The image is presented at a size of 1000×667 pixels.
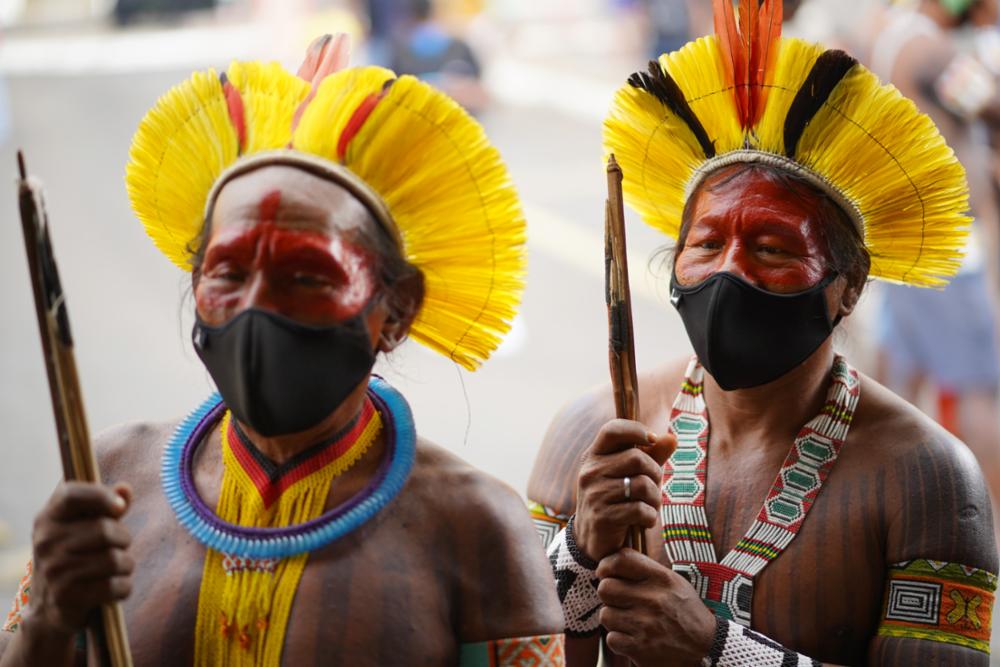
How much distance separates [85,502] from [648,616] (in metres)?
1.04

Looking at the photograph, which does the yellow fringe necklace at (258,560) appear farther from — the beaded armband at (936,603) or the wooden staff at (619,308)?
the beaded armband at (936,603)

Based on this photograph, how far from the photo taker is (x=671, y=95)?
284cm

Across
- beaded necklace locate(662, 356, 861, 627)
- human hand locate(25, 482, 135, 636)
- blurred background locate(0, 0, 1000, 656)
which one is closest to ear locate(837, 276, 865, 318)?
beaded necklace locate(662, 356, 861, 627)

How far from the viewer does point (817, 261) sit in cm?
273

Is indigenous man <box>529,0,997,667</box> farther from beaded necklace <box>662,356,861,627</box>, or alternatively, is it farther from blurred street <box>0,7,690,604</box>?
blurred street <box>0,7,690,604</box>

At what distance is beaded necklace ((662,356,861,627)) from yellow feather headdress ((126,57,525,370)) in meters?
0.59

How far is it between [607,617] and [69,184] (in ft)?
34.0

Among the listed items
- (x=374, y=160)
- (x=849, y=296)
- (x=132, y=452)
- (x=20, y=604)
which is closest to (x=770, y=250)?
(x=849, y=296)

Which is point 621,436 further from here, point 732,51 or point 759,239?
point 732,51

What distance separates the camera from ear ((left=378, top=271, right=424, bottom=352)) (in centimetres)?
243

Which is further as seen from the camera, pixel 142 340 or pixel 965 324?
pixel 142 340

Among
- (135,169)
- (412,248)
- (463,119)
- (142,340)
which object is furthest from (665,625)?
(142,340)

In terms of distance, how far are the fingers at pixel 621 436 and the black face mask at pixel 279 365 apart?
1.63ft

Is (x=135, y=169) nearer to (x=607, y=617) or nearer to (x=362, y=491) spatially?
(x=362, y=491)
